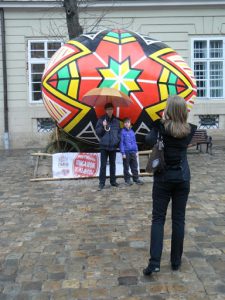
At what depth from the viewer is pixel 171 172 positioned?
4.38m

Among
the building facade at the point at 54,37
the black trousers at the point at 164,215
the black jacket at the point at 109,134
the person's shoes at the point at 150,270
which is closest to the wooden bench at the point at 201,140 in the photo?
the building facade at the point at 54,37

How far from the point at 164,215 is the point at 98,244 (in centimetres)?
122

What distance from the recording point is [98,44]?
29.2 feet

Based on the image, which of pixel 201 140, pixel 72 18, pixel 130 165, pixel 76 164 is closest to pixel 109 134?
pixel 130 165

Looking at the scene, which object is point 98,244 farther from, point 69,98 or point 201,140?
point 201,140

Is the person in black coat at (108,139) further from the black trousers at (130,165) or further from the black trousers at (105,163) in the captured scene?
the black trousers at (130,165)

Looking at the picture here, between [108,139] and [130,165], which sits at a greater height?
[108,139]

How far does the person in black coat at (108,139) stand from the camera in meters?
8.61

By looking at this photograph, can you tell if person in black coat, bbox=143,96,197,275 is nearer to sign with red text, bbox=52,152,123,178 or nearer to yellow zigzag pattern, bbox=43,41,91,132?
yellow zigzag pattern, bbox=43,41,91,132

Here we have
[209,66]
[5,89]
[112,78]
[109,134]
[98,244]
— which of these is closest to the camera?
[98,244]

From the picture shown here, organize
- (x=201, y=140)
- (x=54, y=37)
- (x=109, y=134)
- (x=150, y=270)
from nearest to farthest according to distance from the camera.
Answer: (x=150, y=270) < (x=109, y=134) < (x=201, y=140) < (x=54, y=37)

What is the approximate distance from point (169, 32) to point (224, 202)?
12.0 m

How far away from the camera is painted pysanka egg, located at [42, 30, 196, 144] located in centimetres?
861

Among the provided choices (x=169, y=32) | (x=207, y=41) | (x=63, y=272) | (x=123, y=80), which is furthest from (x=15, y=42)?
(x=63, y=272)
